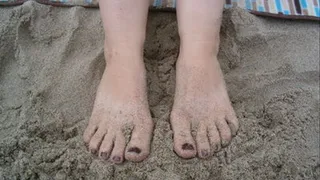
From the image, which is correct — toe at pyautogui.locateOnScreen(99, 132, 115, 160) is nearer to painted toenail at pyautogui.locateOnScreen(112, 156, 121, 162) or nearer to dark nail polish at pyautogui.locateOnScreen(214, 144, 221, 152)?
painted toenail at pyautogui.locateOnScreen(112, 156, 121, 162)

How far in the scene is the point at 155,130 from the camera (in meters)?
1.15

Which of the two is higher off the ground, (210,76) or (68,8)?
(68,8)

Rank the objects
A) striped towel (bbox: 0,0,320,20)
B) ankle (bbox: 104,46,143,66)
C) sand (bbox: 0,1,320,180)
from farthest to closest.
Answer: striped towel (bbox: 0,0,320,20) → ankle (bbox: 104,46,143,66) → sand (bbox: 0,1,320,180)

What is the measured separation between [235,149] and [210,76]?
0.24m

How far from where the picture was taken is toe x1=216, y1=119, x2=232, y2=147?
114 cm

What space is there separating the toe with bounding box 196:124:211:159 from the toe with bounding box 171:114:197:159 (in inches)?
0.6

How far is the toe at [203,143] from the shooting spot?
3.62 feet

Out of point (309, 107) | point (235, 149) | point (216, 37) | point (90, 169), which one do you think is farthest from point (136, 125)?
point (309, 107)

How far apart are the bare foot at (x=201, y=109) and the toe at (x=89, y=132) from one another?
8.9 inches

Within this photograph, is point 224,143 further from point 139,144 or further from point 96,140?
point 96,140

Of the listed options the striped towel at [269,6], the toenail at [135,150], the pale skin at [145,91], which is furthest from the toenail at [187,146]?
the striped towel at [269,6]

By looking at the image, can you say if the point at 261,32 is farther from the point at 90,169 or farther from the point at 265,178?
the point at 90,169

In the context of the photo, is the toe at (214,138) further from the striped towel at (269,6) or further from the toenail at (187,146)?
the striped towel at (269,6)

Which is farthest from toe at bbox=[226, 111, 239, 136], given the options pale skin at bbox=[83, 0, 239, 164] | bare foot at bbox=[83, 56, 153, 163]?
bare foot at bbox=[83, 56, 153, 163]
